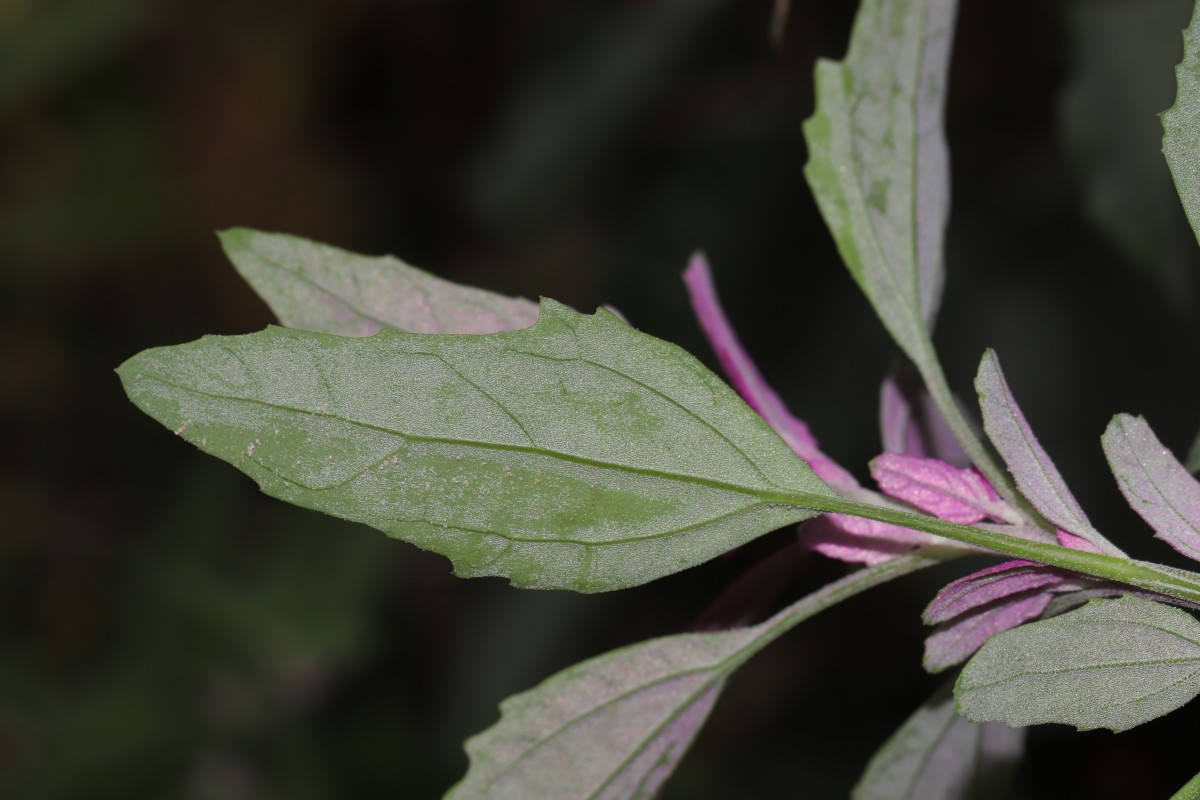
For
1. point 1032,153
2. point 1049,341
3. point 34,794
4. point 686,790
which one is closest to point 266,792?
point 34,794

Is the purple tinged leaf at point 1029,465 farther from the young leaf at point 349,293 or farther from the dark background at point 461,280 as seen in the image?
the dark background at point 461,280

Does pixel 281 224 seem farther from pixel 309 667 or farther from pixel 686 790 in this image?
pixel 686 790

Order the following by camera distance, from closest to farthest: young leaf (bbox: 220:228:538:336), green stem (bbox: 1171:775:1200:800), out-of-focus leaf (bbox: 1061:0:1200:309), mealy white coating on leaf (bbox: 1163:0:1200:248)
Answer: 1. green stem (bbox: 1171:775:1200:800)
2. mealy white coating on leaf (bbox: 1163:0:1200:248)
3. young leaf (bbox: 220:228:538:336)
4. out-of-focus leaf (bbox: 1061:0:1200:309)

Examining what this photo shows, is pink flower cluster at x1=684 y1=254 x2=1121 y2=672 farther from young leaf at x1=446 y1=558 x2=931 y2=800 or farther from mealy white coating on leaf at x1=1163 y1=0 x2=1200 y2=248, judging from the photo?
mealy white coating on leaf at x1=1163 y1=0 x2=1200 y2=248

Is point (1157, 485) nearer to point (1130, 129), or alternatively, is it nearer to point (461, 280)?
point (1130, 129)

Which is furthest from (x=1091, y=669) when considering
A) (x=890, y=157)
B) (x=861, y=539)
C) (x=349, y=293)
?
(x=349, y=293)

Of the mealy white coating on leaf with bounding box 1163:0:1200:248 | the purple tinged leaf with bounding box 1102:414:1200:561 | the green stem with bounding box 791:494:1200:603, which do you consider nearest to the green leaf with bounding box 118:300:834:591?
the green stem with bounding box 791:494:1200:603
